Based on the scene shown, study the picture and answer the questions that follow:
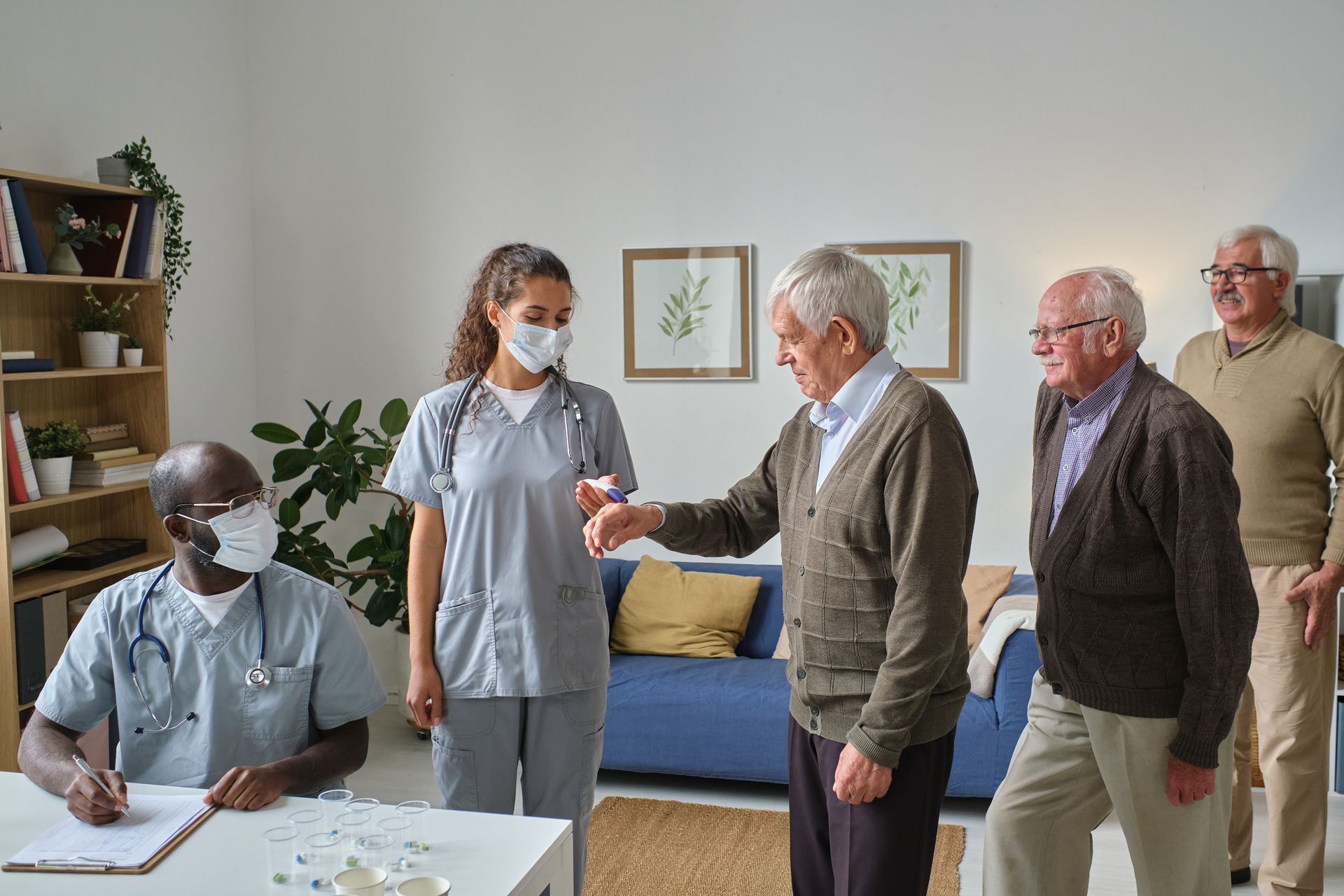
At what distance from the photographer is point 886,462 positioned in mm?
1731

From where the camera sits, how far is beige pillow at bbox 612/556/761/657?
4121 mm

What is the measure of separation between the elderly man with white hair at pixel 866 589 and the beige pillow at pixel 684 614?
2.19m

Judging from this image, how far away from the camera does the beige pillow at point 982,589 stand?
3.95 meters

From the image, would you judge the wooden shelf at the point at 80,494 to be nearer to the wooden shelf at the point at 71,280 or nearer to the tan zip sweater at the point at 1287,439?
the wooden shelf at the point at 71,280

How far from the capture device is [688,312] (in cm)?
455

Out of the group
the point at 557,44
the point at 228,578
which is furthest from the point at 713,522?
the point at 557,44

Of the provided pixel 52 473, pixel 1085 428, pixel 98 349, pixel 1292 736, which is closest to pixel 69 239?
pixel 98 349

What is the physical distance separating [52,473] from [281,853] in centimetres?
255

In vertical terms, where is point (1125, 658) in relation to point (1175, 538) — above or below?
below

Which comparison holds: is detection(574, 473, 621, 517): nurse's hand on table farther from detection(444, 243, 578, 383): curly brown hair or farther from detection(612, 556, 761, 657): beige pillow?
detection(612, 556, 761, 657): beige pillow

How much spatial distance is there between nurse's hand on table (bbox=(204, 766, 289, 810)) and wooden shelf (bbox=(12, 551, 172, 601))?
82.4 inches

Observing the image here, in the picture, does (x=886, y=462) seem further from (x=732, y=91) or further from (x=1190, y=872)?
(x=732, y=91)

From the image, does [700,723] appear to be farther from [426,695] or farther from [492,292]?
[492,292]

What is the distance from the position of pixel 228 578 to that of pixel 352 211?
3164 mm
